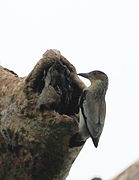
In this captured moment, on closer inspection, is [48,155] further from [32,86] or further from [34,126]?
[32,86]

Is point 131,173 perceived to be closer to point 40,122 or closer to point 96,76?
point 40,122

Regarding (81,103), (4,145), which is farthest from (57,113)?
(4,145)

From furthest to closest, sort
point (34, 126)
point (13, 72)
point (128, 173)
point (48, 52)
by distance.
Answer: point (13, 72) < point (48, 52) < point (34, 126) < point (128, 173)

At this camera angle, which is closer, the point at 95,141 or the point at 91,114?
the point at 95,141

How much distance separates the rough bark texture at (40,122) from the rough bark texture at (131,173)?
4.50 metres

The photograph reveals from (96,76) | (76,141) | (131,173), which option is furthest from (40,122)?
(131,173)

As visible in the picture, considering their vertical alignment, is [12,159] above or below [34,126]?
below

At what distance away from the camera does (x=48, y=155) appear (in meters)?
6.45

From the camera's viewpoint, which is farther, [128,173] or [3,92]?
[3,92]

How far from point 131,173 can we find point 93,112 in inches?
189

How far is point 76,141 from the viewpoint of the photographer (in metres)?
6.35

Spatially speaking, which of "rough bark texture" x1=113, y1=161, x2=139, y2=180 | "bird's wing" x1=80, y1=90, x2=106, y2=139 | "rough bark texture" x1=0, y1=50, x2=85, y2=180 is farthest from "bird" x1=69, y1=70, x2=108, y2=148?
"rough bark texture" x1=113, y1=161, x2=139, y2=180

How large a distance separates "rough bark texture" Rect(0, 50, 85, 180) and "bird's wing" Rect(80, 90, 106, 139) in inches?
9.4

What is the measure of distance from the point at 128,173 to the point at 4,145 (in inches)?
205
